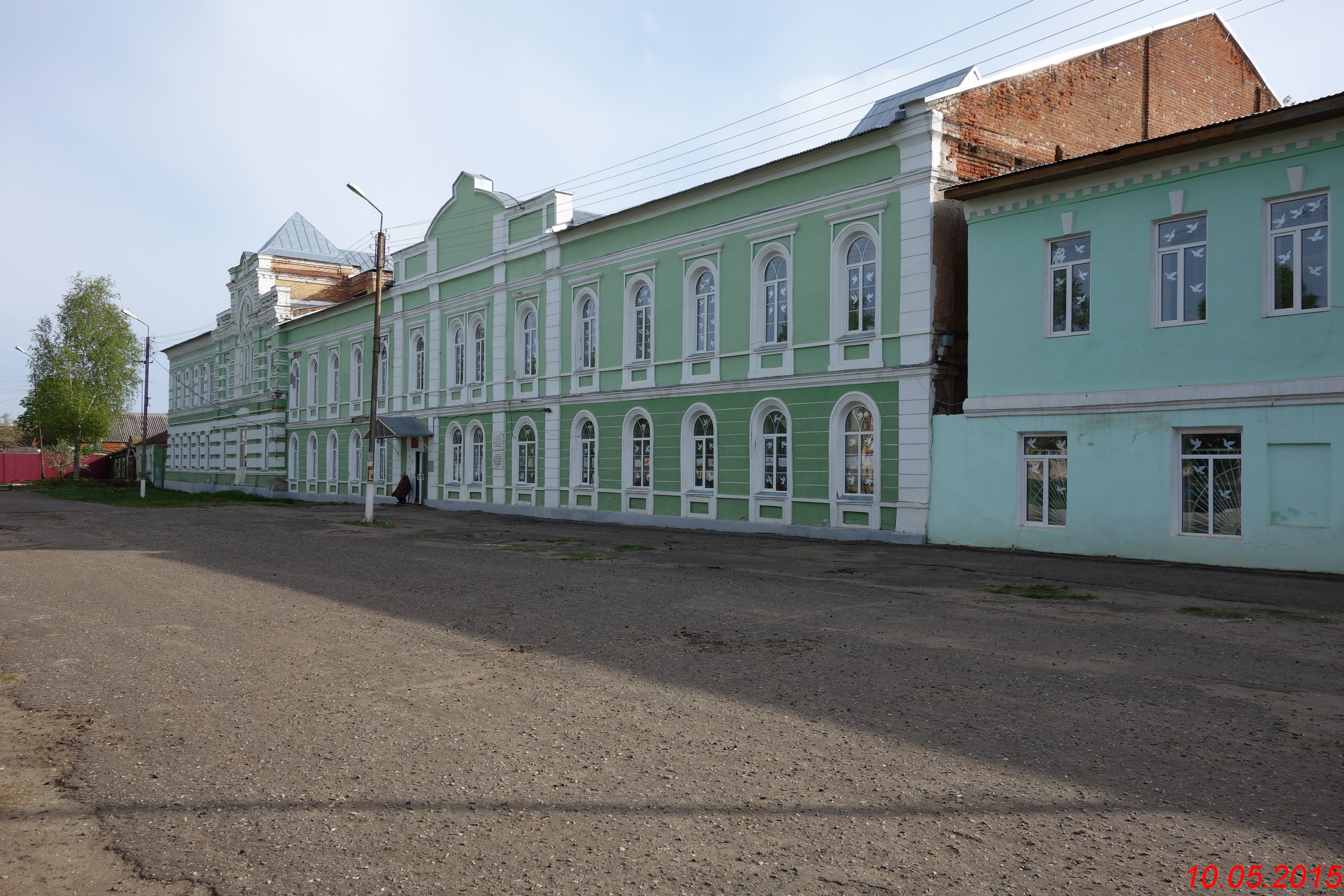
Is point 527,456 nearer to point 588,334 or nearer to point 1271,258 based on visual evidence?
point 588,334

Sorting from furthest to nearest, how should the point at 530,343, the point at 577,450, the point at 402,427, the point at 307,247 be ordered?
the point at 307,247 < the point at 402,427 < the point at 530,343 < the point at 577,450

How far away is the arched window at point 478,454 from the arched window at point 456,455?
0.88 m

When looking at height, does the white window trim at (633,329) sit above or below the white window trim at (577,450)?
above

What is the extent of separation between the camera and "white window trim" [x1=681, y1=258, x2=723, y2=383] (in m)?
22.9

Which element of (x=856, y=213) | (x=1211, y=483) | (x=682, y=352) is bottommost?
(x=1211, y=483)

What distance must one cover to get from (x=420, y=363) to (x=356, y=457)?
6.21 metres

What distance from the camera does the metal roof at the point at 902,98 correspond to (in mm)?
21047

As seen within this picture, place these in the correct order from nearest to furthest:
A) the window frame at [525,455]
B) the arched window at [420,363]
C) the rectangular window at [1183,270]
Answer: the rectangular window at [1183,270] → the window frame at [525,455] → the arched window at [420,363]

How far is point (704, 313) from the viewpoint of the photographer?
23.6 m

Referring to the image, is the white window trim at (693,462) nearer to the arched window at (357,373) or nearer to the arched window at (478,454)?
the arched window at (478,454)

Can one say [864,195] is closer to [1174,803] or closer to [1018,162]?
[1018,162]

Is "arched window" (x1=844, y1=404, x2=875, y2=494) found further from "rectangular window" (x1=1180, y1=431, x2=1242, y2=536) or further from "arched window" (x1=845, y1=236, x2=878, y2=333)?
"rectangular window" (x1=1180, y1=431, x2=1242, y2=536)

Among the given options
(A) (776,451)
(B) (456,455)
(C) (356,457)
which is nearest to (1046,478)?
(A) (776,451)

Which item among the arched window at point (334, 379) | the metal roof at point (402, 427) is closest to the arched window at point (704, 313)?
the metal roof at point (402, 427)
